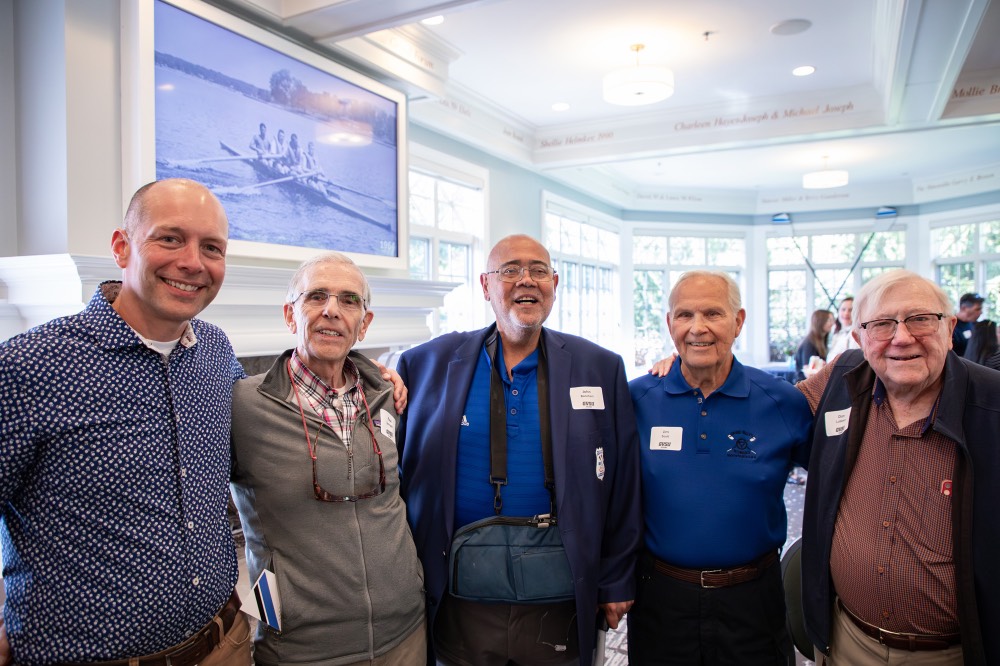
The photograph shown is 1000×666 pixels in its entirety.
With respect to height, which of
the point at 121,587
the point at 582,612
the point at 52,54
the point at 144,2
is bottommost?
the point at 582,612

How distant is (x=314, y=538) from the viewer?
1.59 m

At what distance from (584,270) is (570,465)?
8.38 meters

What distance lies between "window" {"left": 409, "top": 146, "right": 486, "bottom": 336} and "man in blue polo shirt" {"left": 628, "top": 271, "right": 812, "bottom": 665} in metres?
4.20

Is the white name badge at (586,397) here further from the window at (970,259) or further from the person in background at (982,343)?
the window at (970,259)

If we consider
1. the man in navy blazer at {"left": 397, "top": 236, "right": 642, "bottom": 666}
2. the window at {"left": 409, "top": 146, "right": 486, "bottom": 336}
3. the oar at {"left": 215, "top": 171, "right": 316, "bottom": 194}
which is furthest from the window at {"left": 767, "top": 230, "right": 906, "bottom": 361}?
the man in navy blazer at {"left": 397, "top": 236, "right": 642, "bottom": 666}

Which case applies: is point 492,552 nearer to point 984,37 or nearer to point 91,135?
point 91,135

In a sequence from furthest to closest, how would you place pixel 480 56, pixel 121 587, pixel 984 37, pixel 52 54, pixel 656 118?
pixel 656 118 → pixel 480 56 → pixel 984 37 → pixel 52 54 → pixel 121 587

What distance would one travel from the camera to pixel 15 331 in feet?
9.31

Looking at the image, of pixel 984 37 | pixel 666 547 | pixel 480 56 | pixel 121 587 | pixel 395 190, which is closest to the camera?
pixel 121 587

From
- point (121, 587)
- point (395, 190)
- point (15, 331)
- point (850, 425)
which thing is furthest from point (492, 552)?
point (395, 190)

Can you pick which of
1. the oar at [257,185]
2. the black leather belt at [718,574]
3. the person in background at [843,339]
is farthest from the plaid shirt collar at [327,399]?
the person in background at [843,339]

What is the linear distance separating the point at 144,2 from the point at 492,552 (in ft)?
9.04

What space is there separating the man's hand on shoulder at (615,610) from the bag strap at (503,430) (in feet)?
1.00

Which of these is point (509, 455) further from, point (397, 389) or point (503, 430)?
point (397, 389)
